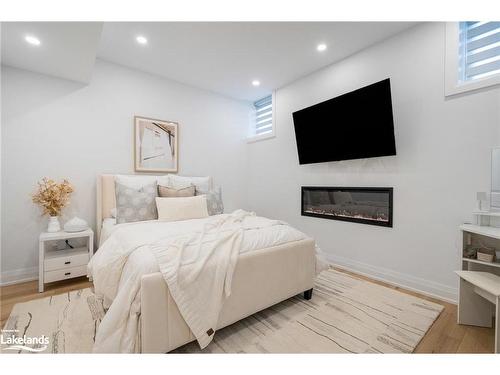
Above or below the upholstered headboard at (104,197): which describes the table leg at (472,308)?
below

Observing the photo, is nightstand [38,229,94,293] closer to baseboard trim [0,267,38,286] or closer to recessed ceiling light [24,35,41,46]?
baseboard trim [0,267,38,286]

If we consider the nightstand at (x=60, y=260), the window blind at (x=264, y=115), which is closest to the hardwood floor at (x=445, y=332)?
the nightstand at (x=60, y=260)

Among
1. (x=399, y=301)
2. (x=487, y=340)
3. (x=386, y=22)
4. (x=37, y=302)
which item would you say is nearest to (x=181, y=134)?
(x=37, y=302)

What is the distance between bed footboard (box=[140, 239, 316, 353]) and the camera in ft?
4.11

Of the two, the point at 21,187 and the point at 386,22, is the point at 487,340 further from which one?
the point at 21,187

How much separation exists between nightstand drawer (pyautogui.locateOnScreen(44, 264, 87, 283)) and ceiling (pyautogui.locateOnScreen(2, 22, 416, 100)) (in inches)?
85.7

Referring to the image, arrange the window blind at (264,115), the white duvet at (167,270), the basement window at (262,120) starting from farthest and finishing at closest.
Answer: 1. the window blind at (264,115)
2. the basement window at (262,120)
3. the white duvet at (167,270)

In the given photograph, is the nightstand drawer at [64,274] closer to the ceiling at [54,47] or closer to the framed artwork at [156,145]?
the framed artwork at [156,145]

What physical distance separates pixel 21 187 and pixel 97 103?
1.31 m

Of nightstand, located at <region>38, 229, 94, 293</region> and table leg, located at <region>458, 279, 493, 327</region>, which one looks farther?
nightstand, located at <region>38, 229, 94, 293</region>

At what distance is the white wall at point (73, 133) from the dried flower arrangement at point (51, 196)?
0.16m

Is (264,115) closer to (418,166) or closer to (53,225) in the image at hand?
(418,166)

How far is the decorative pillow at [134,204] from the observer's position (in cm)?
251

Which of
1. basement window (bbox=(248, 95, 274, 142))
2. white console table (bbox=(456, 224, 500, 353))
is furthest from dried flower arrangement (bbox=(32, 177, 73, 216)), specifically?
white console table (bbox=(456, 224, 500, 353))
